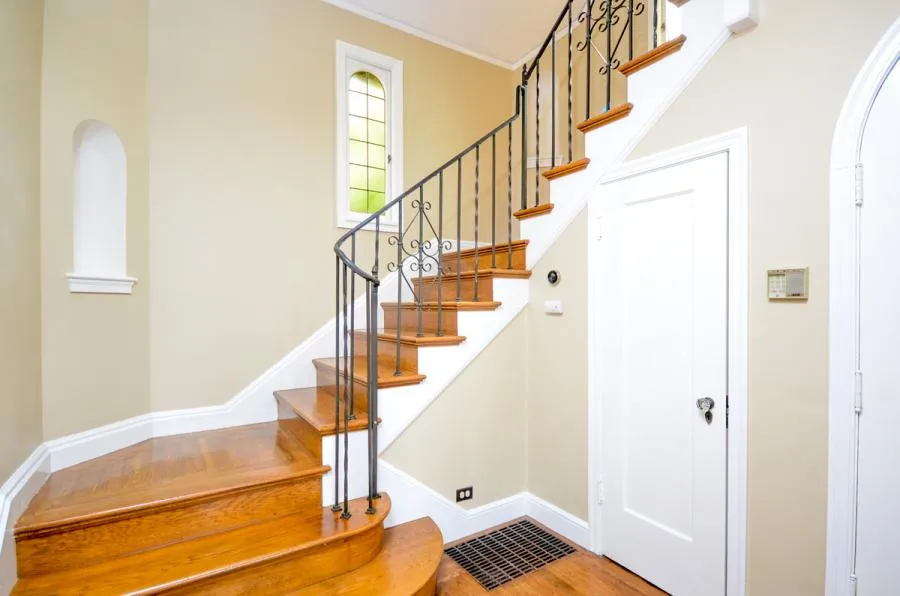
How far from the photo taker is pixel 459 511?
2.61m

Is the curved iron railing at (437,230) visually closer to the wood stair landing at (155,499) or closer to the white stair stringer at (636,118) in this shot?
the white stair stringer at (636,118)

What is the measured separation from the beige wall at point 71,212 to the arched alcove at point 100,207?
0.17 ft

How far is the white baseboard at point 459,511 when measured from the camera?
2387mm

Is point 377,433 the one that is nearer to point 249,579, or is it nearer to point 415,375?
point 415,375

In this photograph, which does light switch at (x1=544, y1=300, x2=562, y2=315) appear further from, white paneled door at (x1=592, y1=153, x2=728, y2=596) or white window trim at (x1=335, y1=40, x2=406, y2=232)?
white window trim at (x1=335, y1=40, x2=406, y2=232)

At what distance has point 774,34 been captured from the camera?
171 cm

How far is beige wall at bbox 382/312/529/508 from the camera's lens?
8.23ft

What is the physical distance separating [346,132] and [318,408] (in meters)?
2.27

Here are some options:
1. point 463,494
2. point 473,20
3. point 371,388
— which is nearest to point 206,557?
point 371,388

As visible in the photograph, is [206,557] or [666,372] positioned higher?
[666,372]

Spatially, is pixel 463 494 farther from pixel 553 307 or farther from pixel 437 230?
pixel 437 230

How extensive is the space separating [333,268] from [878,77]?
3.19 meters

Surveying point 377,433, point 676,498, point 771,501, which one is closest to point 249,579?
point 377,433

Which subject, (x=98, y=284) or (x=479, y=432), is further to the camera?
(x=479, y=432)
